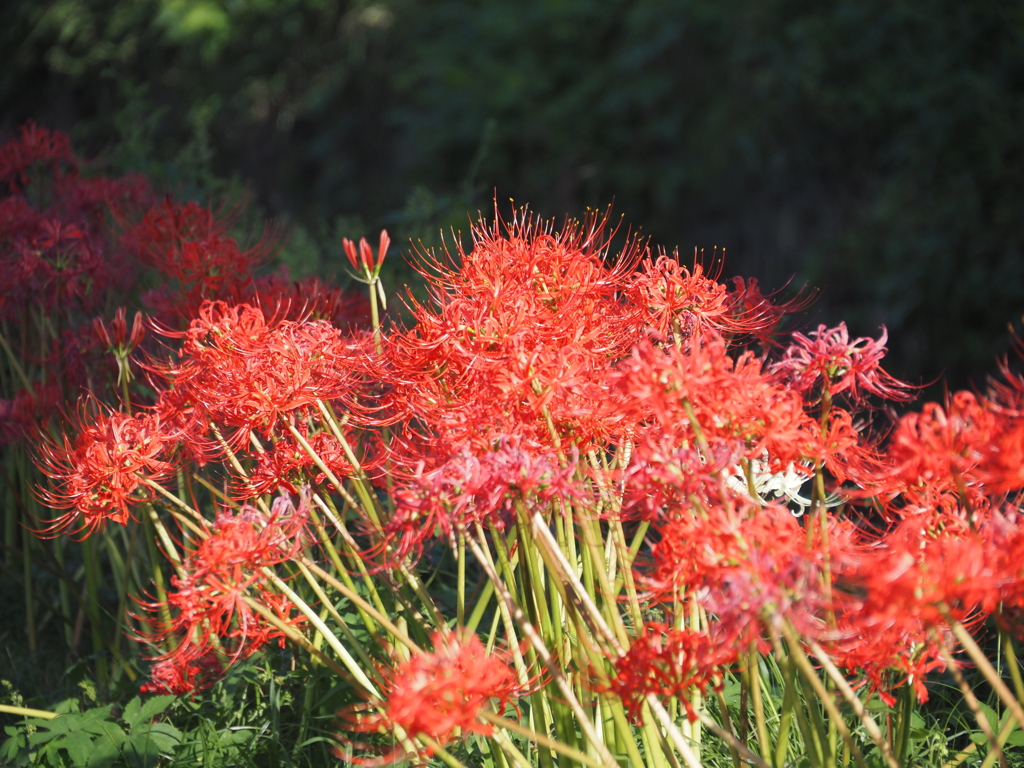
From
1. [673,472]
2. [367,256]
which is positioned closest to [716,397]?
[673,472]

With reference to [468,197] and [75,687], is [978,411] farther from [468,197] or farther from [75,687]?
[468,197]

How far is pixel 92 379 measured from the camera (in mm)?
2691

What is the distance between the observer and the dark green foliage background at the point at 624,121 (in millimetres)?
5680

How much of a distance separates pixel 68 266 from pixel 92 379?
33cm

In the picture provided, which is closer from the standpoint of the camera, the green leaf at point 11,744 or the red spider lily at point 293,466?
the red spider lily at point 293,466

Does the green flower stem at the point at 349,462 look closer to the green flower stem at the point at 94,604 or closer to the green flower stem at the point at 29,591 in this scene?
the green flower stem at the point at 94,604

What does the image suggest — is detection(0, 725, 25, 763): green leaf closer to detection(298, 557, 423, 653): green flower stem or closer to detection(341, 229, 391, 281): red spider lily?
detection(298, 557, 423, 653): green flower stem

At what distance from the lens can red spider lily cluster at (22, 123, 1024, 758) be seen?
126 cm

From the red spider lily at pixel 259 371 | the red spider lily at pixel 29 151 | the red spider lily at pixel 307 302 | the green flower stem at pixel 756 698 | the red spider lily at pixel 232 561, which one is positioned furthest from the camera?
the red spider lily at pixel 29 151

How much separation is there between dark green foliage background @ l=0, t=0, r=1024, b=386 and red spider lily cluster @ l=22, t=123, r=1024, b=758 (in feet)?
8.19

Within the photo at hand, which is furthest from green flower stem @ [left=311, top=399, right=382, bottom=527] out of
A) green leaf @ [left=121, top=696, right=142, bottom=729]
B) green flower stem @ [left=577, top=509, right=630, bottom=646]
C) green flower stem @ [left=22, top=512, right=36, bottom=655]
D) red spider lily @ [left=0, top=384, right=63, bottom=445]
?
green flower stem @ [left=22, top=512, right=36, bottom=655]

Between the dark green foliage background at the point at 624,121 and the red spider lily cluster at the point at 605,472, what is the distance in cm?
250

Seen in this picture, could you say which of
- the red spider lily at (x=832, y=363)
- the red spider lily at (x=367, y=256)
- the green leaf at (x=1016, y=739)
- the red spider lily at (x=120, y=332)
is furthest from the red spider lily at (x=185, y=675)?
the green leaf at (x=1016, y=739)

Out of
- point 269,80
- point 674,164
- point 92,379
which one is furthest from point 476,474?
point 269,80
